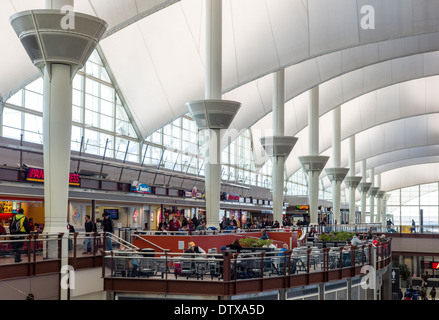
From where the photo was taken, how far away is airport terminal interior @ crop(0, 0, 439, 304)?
16031 mm

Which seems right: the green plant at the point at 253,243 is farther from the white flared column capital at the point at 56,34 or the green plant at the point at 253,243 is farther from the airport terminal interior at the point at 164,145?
the white flared column capital at the point at 56,34

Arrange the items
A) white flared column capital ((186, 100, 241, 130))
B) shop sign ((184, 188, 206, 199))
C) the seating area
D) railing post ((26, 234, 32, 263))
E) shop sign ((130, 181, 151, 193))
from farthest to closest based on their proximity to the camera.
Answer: shop sign ((184, 188, 206, 199)), shop sign ((130, 181, 151, 193)), white flared column capital ((186, 100, 241, 130)), the seating area, railing post ((26, 234, 32, 263))

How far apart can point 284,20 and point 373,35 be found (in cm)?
550

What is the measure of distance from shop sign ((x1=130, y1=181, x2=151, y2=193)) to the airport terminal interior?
4.7 inches

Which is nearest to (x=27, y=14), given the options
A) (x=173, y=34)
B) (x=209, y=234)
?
(x=209, y=234)

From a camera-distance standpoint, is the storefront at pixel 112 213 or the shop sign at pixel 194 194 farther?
the shop sign at pixel 194 194

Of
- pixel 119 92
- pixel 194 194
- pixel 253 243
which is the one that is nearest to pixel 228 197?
pixel 194 194

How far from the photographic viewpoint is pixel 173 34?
3591 cm

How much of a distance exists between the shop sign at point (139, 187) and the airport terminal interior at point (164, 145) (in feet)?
0.39

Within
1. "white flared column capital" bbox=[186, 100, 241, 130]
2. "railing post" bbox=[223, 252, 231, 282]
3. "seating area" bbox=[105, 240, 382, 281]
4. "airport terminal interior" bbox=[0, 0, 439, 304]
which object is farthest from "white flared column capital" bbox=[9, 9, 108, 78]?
"white flared column capital" bbox=[186, 100, 241, 130]

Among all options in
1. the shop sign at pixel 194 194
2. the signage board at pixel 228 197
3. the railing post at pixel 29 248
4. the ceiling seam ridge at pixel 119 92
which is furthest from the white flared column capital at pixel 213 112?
the signage board at pixel 228 197

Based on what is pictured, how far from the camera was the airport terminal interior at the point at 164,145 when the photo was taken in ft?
52.6

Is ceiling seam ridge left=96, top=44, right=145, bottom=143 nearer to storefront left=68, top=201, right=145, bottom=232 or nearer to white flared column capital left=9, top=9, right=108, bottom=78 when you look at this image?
storefront left=68, top=201, right=145, bottom=232
